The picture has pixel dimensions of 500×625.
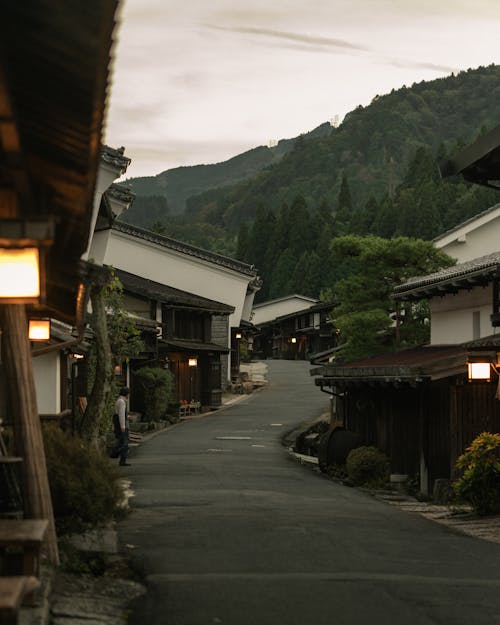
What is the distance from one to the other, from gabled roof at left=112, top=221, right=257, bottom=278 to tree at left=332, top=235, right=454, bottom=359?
1799 cm

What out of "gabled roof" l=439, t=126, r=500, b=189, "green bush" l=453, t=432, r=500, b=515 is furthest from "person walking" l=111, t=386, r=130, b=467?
"gabled roof" l=439, t=126, r=500, b=189

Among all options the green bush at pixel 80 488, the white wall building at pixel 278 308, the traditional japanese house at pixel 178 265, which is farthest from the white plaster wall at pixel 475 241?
the white wall building at pixel 278 308

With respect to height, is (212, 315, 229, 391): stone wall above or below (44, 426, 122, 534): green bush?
above

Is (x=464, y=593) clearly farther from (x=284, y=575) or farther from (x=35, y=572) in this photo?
(x=35, y=572)

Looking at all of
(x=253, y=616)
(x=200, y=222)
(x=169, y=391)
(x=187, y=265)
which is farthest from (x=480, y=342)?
(x=200, y=222)

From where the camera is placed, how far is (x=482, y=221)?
44.2m

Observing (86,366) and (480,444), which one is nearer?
(480,444)

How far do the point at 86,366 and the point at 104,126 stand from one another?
26.6 meters

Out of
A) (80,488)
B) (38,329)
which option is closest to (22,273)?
(80,488)

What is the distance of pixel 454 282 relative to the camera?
2636 cm

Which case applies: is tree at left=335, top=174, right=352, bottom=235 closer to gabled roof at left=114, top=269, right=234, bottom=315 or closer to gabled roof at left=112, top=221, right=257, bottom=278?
gabled roof at left=112, top=221, right=257, bottom=278

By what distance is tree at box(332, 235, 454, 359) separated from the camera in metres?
33.8

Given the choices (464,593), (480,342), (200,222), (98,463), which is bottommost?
(464,593)

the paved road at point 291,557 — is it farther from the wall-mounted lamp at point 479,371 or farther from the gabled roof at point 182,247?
the gabled roof at point 182,247
